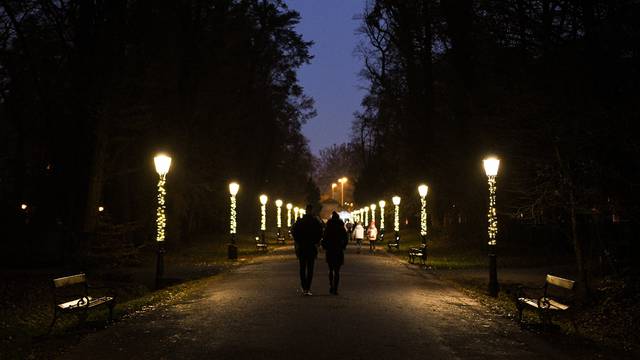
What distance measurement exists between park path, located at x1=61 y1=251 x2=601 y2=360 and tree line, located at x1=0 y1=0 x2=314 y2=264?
8.54m

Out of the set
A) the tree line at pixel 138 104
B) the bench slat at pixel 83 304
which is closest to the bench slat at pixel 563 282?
the bench slat at pixel 83 304

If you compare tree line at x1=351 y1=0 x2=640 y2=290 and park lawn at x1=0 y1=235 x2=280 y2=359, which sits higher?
tree line at x1=351 y1=0 x2=640 y2=290

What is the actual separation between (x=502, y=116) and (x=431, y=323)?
27.2 ft

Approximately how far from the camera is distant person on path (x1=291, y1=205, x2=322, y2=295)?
694 inches

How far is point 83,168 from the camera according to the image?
26.2m

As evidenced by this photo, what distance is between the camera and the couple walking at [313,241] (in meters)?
17.6

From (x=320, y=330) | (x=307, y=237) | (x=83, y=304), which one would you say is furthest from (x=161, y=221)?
(x=320, y=330)

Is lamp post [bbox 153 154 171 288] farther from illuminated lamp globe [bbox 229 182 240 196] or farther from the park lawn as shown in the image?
illuminated lamp globe [bbox 229 182 240 196]

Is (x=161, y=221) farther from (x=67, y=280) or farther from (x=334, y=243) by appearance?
(x=67, y=280)

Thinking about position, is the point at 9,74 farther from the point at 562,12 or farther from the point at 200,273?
the point at 562,12

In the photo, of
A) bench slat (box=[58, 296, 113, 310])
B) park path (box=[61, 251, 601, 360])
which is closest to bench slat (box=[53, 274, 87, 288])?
bench slat (box=[58, 296, 113, 310])

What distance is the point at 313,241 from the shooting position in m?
17.8

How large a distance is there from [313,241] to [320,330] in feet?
18.2

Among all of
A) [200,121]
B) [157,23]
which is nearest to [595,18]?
[157,23]
